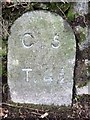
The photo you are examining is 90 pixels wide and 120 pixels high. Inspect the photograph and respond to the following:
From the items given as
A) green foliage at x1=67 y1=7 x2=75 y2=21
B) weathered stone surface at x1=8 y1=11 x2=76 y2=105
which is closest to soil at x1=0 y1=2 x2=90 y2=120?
weathered stone surface at x1=8 y1=11 x2=76 y2=105

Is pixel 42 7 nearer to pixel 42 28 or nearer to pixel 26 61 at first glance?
pixel 42 28

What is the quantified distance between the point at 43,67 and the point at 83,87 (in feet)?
1.11

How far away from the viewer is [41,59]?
243 cm

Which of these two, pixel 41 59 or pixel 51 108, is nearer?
pixel 41 59

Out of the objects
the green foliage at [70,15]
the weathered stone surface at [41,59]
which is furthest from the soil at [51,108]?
the green foliage at [70,15]

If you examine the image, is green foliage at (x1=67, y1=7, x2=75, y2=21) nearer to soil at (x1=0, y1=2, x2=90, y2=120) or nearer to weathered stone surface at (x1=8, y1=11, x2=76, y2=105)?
weathered stone surface at (x1=8, y1=11, x2=76, y2=105)

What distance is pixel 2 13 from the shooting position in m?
2.39

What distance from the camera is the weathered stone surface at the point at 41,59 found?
2340mm

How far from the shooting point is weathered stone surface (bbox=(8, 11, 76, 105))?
2.34 metres

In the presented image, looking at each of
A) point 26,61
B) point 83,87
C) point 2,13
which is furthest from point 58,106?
point 2,13

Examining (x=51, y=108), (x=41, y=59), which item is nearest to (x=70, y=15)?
(x=41, y=59)

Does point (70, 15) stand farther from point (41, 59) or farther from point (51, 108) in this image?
point (51, 108)

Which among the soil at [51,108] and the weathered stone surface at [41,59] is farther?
the soil at [51,108]

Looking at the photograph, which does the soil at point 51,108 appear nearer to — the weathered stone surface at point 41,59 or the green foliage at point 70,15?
the weathered stone surface at point 41,59
